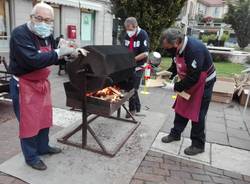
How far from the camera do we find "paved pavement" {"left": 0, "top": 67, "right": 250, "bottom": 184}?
3316 millimetres

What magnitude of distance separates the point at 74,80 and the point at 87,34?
1405cm

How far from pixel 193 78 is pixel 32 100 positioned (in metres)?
2.02

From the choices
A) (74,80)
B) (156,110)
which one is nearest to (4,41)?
(156,110)

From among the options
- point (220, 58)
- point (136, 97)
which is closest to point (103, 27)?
point (220, 58)

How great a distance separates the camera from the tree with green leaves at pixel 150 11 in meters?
8.38

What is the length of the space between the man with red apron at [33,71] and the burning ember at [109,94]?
0.82 metres

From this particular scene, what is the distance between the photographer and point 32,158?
320 centimetres

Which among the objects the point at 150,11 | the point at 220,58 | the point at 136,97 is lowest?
the point at 136,97

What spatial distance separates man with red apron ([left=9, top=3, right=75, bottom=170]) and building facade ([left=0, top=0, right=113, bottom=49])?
24.8 feet

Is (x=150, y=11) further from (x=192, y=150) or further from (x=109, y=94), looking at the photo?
(x=192, y=150)

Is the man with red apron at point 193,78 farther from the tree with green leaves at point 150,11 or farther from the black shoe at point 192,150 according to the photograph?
the tree with green leaves at point 150,11

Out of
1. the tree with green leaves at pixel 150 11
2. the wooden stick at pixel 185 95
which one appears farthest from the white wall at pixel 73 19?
the wooden stick at pixel 185 95

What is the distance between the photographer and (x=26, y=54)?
273 centimetres

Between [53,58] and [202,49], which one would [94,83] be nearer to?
[53,58]
